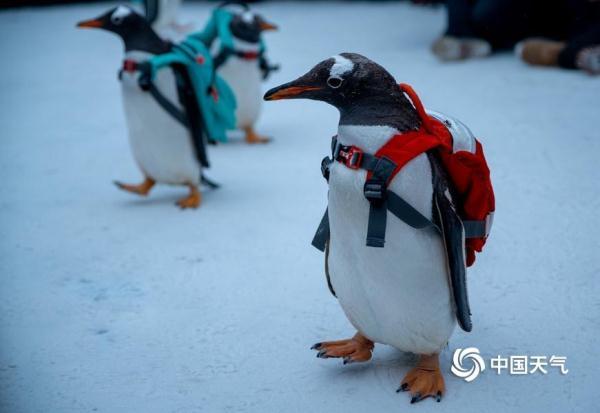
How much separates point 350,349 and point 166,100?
61.1 inches

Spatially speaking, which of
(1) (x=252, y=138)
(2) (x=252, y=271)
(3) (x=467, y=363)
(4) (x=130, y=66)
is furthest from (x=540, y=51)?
(3) (x=467, y=363)

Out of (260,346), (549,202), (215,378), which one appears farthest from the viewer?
(549,202)

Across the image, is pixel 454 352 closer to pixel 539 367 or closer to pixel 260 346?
pixel 539 367

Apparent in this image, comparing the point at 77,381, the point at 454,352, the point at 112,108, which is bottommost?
the point at 112,108

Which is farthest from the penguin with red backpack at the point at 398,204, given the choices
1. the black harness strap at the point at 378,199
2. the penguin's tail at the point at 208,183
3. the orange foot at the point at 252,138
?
the orange foot at the point at 252,138

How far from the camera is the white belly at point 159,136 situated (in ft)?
10.0

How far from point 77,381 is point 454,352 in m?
0.95

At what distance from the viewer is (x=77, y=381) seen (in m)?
1.93

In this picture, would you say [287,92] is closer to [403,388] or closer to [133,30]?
[403,388]

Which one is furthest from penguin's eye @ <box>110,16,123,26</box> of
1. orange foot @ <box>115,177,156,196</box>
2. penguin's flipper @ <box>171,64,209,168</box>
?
orange foot @ <box>115,177,156,196</box>

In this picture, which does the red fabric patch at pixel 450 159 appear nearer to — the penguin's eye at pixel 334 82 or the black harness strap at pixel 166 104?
the penguin's eye at pixel 334 82

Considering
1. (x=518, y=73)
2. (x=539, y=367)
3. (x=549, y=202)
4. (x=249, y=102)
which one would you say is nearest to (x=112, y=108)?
(x=249, y=102)

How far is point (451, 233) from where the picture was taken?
64.8 inches

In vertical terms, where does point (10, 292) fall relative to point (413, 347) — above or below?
below
